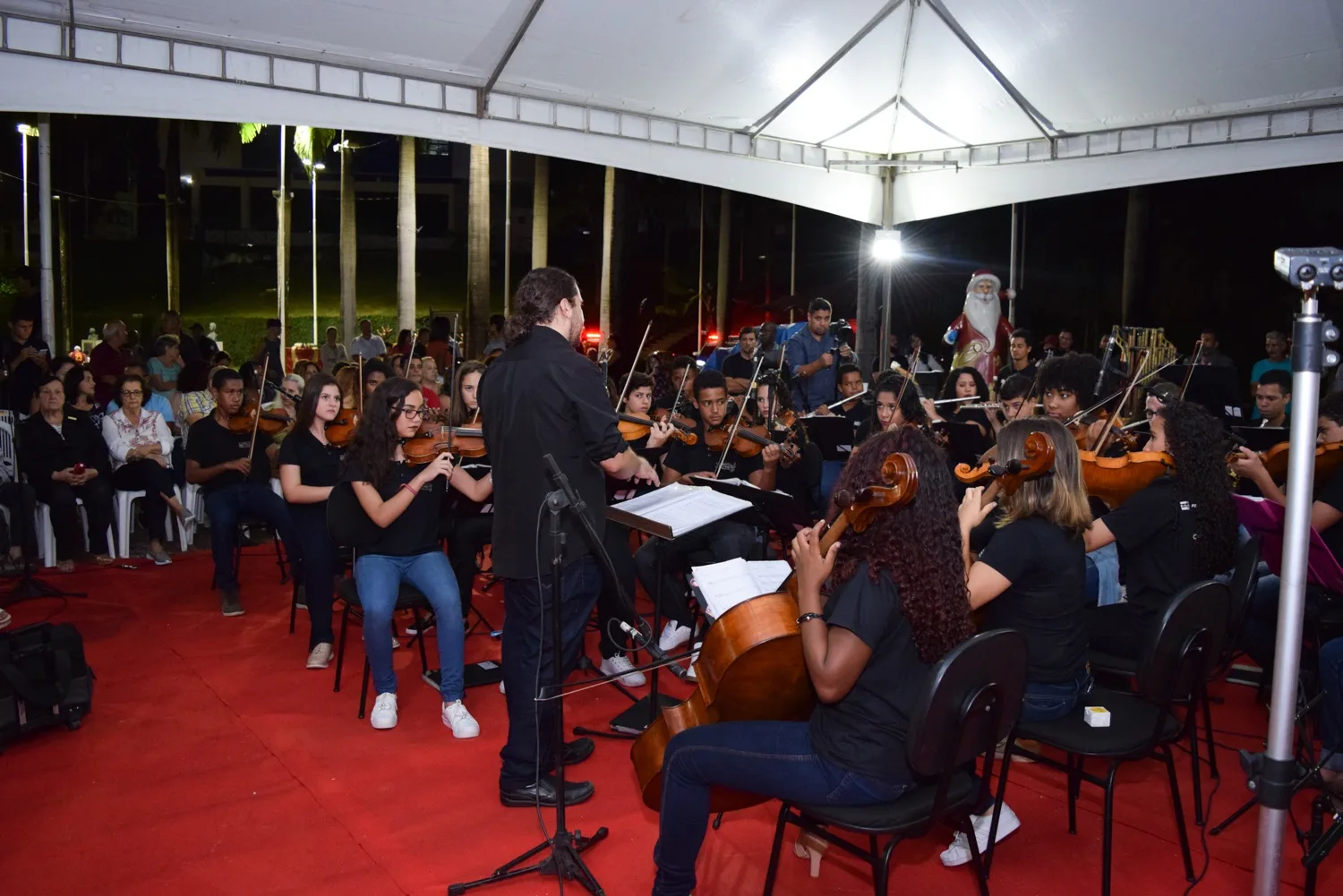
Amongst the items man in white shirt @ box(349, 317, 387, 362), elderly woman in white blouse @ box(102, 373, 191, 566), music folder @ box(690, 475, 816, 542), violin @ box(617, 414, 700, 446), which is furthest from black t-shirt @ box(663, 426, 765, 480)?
man in white shirt @ box(349, 317, 387, 362)

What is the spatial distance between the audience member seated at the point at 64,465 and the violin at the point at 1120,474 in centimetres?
617

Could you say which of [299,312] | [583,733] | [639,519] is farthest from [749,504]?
[299,312]

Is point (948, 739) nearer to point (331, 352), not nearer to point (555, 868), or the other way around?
point (555, 868)

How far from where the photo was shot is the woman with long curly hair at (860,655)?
253cm

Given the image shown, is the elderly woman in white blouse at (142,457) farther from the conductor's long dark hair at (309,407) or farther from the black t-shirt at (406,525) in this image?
the black t-shirt at (406,525)

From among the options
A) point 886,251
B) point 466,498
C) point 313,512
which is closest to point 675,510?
point 466,498

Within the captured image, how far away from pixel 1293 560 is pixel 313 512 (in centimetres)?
440

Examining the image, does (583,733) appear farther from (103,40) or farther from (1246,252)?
(1246,252)

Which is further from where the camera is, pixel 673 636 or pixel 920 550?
pixel 673 636

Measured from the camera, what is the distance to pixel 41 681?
14.0 feet

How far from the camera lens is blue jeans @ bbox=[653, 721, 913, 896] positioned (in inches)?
103

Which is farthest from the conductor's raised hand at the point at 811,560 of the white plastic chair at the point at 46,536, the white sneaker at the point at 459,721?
the white plastic chair at the point at 46,536

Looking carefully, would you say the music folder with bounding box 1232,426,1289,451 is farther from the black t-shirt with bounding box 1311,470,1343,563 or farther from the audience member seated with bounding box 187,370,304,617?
the audience member seated with bounding box 187,370,304,617

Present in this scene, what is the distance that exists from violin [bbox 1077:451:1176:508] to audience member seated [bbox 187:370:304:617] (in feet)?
14.0
